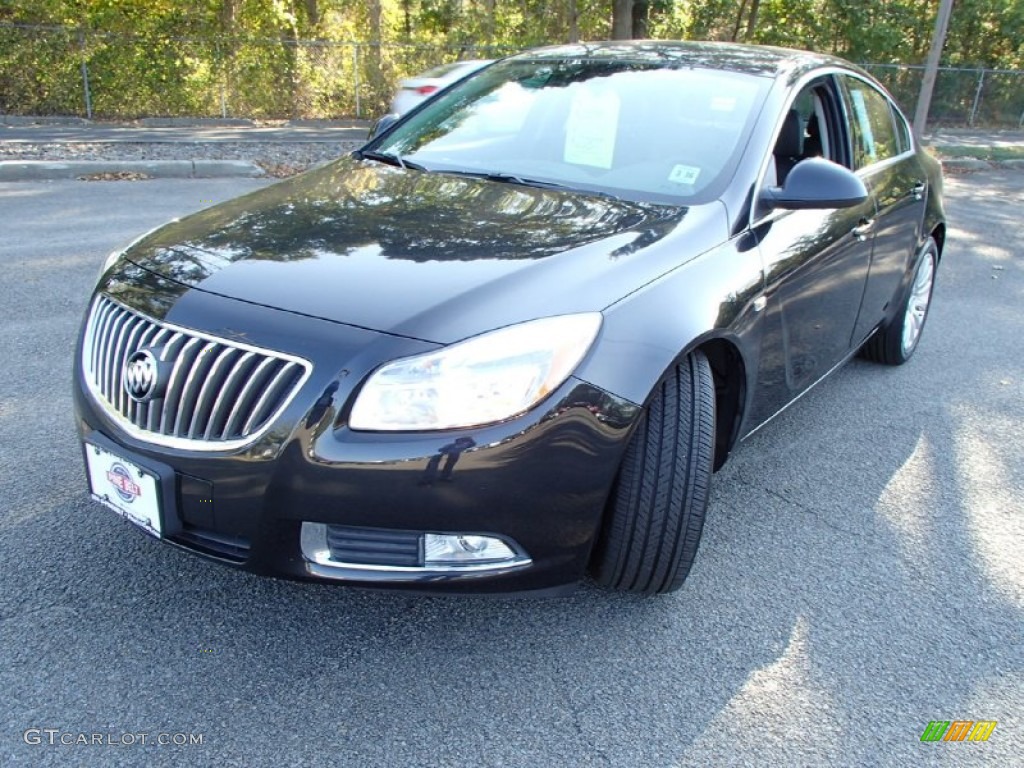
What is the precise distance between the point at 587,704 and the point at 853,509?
4.95 ft

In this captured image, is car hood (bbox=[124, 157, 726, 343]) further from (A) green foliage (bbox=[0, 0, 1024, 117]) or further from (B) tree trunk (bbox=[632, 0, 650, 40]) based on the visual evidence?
(B) tree trunk (bbox=[632, 0, 650, 40])

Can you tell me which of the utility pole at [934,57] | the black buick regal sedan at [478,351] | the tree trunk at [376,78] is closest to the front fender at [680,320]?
the black buick regal sedan at [478,351]

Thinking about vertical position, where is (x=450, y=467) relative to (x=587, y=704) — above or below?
above

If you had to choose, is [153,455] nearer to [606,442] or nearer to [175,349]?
[175,349]

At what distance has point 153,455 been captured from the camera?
6.64ft

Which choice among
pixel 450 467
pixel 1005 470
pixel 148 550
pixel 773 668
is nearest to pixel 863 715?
pixel 773 668

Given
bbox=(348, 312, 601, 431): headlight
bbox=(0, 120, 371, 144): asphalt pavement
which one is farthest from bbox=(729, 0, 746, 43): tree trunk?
bbox=(348, 312, 601, 431): headlight

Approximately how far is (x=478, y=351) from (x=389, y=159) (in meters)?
1.66

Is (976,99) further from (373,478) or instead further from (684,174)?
(373,478)

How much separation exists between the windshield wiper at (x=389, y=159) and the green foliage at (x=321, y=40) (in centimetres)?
1439

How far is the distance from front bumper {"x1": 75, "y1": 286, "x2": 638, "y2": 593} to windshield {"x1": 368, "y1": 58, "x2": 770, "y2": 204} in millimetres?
1096
